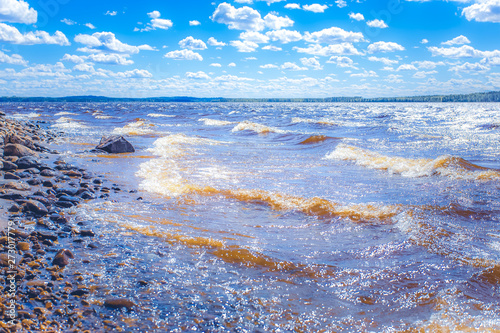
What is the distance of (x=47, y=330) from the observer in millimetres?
2949

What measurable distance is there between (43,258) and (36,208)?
1.98 m

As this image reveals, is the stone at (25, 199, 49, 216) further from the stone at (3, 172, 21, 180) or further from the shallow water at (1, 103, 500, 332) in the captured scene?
the stone at (3, 172, 21, 180)

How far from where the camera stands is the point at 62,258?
4164 mm

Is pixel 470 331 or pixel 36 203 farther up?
pixel 36 203

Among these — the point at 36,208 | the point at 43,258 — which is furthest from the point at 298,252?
the point at 36,208

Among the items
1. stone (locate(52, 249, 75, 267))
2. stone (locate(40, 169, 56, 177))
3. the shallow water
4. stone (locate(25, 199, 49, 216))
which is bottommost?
the shallow water

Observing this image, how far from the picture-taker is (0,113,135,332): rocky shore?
10.2ft

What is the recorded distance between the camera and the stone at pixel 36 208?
5.80 metres

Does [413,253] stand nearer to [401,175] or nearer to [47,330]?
[47,330]

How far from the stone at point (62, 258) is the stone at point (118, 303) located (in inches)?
44.6

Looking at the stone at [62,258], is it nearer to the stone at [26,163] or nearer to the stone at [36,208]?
the stone at [36,208]

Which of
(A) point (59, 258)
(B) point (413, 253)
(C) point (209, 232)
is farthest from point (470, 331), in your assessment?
(A) point (59, 258)

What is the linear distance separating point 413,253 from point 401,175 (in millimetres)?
7341

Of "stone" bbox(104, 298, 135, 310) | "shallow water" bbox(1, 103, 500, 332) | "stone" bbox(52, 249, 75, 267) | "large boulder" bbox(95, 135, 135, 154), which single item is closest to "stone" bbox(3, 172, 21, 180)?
"shallow water" bbox(1, 103, 500, 332)
